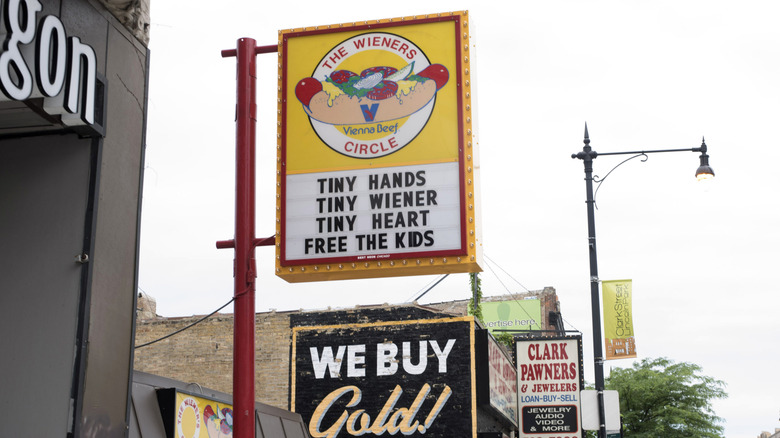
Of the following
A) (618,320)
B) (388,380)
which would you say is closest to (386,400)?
(388,380)

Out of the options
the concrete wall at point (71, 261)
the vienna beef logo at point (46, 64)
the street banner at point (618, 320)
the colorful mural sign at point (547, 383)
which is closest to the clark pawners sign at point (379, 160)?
the concrete wall at point (71, 261)

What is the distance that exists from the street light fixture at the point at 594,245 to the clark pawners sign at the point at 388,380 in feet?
20.2

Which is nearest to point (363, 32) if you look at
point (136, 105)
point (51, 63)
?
point (136, 105)

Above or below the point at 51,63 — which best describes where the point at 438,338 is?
below

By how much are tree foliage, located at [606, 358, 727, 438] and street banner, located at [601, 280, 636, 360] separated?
22188 mm

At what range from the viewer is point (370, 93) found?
8625 mm

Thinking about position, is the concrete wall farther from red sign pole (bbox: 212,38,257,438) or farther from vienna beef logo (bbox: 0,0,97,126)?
red sign pole (bbox: 212,38,257,438)

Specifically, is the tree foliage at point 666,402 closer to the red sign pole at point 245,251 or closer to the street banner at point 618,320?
the street banner at point 618,320

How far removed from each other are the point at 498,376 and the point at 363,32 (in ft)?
61.1

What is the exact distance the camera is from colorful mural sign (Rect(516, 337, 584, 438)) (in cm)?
2348

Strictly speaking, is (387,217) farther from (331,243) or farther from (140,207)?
(140,207)

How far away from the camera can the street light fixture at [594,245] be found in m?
18.2

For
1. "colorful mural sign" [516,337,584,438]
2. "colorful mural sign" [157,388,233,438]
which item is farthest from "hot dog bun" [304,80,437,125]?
"colorful mural sign" [516,337,584,438]

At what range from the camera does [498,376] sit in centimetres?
2616
